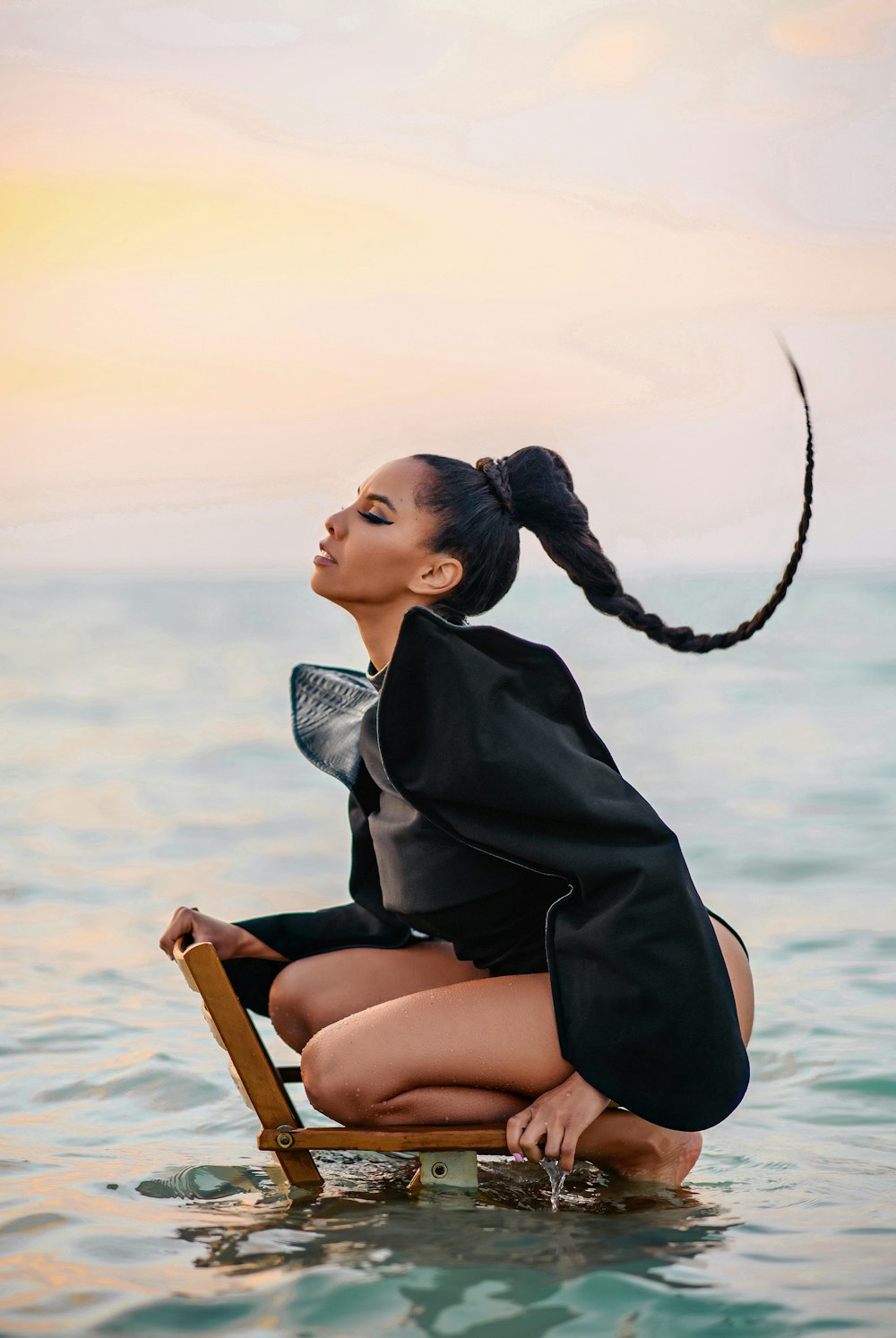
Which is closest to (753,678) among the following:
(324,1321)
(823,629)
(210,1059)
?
(823,629)

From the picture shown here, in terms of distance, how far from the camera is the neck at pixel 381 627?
7.88 feet

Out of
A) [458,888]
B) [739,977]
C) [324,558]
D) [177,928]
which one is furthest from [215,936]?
[739,977]

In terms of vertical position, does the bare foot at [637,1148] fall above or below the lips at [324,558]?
below

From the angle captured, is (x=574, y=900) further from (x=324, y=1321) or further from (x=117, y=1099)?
(x=117, y=1099)

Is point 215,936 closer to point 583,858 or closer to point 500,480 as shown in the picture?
point 583,858

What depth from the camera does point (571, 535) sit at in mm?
2430

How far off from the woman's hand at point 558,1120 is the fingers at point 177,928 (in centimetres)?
65

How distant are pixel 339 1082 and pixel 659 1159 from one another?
52 centimetres

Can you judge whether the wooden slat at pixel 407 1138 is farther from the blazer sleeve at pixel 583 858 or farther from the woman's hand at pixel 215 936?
the woman's hand at pixel 215 936

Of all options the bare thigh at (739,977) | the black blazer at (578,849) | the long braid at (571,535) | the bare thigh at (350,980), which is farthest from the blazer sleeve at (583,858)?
the bare thigh at (350,980)

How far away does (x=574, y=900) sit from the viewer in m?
2.09

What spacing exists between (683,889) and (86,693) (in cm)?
1098

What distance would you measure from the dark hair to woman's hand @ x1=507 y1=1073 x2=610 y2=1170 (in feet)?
2.26

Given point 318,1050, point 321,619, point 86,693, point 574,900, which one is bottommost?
point 318,1050
